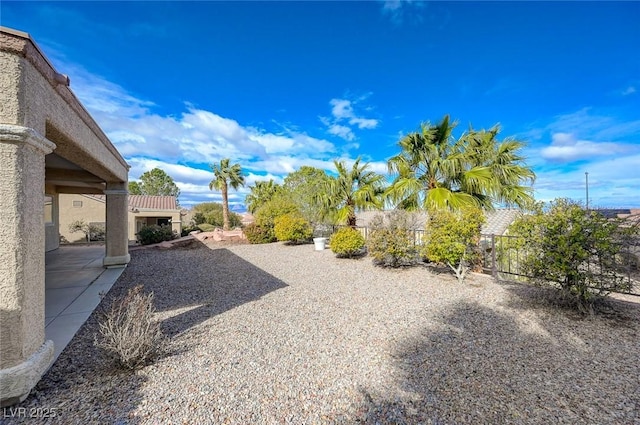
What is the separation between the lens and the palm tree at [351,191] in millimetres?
10375

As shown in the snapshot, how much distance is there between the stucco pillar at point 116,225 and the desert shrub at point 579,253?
10304 millimetres

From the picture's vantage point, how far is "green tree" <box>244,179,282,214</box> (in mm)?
27938

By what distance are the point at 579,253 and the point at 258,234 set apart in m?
13.8

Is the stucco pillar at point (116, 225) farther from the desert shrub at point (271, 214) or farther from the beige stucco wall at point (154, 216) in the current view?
the beige stucco wall at point (154, 216)

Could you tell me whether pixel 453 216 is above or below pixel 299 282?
above

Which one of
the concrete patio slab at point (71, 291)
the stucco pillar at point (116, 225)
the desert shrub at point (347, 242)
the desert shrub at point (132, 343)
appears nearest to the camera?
the desert shrub at point (132, 343)

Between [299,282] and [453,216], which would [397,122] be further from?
[299,282]

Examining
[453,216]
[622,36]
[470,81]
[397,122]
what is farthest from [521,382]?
[397,122]

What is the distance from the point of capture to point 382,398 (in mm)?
2525

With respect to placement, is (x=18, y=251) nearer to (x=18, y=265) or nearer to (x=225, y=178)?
(x=18, y=265)

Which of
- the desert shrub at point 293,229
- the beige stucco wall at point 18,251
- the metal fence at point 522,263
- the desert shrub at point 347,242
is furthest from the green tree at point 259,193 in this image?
the beige stucco wall at point 18,251

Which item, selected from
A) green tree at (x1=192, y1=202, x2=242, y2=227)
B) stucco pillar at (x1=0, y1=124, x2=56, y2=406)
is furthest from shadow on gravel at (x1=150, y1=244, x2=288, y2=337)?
green tree at (x1=192, y1=202, x2=242, y2=227)

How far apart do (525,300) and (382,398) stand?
172 inches

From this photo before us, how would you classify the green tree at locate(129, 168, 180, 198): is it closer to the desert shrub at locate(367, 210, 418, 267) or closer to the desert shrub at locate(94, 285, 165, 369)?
the desert shrub at locate(367, 210, 418, 267)
